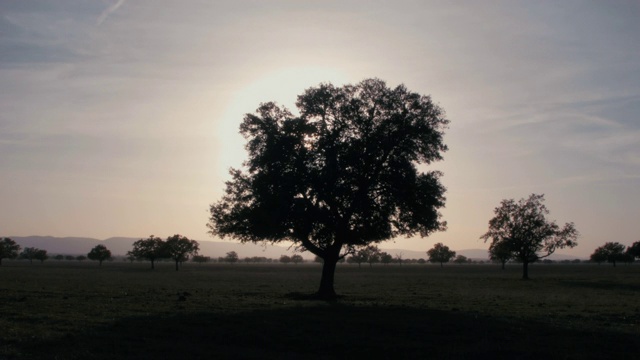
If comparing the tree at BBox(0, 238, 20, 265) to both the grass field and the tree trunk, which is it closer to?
the tree trunk

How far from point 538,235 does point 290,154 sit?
71119 millimetres

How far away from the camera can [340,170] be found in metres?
36.9

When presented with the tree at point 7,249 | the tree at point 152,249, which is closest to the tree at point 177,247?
the tree at point 152,249

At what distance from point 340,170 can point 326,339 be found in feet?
61.6

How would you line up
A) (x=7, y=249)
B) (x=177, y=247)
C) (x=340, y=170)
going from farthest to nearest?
(x=7, y=249)
(x=177, y=247)
(x=340, y=170)

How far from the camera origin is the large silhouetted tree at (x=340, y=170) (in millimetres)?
37531

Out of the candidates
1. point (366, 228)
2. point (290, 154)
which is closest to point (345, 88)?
point (290, 154)

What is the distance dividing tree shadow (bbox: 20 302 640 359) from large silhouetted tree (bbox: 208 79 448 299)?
1311 cm

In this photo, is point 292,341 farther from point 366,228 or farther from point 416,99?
point 416,99

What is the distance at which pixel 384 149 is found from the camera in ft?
126

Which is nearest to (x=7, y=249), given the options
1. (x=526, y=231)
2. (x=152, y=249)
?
(x=152, y=249)

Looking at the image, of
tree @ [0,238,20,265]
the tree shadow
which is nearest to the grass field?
the tree shadow

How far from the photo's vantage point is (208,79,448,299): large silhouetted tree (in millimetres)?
37531

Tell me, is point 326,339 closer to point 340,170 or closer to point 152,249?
point 340,170
